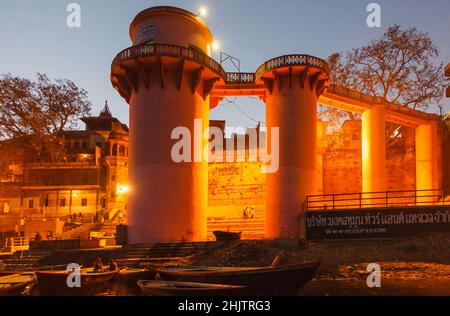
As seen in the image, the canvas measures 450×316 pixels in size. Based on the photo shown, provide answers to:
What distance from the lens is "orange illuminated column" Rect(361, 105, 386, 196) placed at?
3338cm

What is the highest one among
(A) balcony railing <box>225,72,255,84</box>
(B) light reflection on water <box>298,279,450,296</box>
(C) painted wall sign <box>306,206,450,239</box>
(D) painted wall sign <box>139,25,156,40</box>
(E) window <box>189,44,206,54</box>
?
(D) painted wall sign <box>139,25,156,40</box>

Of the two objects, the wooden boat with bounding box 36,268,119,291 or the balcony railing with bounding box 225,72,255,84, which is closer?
the wooden boat with bounding box 36,268,119,291

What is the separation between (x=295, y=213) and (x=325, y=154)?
49.9ft

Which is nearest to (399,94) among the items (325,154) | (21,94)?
(325,154)

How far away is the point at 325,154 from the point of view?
42375 mm

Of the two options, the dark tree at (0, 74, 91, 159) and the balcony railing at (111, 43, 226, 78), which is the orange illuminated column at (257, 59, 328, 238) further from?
the dark tree at (0, 74, 91, 159)

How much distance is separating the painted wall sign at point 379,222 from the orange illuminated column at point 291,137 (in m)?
3.78

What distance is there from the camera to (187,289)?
50.2 feet

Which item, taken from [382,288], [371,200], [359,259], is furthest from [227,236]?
[371,200]

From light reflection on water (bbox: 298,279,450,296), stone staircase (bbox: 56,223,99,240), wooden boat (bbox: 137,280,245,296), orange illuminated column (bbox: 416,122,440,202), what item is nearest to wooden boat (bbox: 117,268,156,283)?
wooden boat (bbox: 137,280,245,296)

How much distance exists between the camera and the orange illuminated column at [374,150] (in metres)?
33.4

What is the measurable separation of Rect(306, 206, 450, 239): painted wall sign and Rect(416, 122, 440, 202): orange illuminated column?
14142mm

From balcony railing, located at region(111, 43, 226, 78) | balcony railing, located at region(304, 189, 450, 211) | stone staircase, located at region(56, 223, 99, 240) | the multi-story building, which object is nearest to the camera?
balcony railing, located at region(304, 189, 450, 211)
